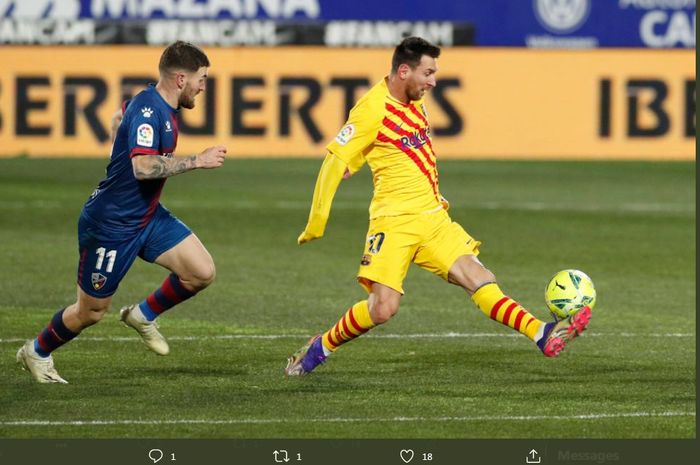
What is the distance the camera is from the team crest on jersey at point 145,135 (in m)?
9.79

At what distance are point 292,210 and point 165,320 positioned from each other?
8977mm

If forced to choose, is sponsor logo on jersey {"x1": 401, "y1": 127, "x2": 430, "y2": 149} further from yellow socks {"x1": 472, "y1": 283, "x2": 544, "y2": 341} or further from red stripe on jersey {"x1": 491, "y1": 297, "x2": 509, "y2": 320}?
red stripe on jersey {"x1": 491, "y1": 297, "x2": 509, "y2": 320}

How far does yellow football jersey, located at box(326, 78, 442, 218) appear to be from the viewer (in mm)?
10227

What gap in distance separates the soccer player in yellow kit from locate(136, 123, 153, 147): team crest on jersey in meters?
1.03

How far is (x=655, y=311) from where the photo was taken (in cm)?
1402

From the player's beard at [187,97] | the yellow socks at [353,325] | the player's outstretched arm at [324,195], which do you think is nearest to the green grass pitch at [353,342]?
the yellow socks at [353,325]

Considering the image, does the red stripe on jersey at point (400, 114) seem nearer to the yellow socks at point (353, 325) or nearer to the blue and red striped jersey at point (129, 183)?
the yellow socks at point (353, 325)

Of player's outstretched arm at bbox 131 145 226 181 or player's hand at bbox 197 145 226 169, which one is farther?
player's outstretched arm at bbox 131 145 226 181

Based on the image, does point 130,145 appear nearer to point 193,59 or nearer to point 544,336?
point 193,59

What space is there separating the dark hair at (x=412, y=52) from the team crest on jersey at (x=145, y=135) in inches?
59.5

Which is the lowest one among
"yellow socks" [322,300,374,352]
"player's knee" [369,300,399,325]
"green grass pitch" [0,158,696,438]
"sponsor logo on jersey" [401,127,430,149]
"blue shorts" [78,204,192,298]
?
"green grass pitch" [0,158,696,438]

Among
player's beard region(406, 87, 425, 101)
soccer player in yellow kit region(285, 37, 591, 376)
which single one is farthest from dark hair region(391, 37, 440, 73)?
player's beard region(406, 87, 425, 101)
